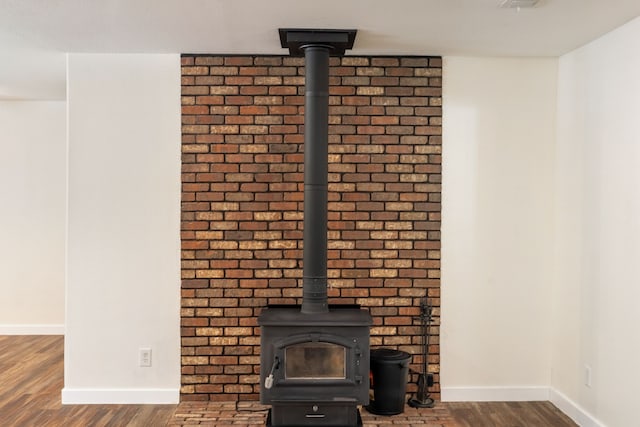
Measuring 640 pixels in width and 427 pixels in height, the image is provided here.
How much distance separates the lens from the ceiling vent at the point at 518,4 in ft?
8.84

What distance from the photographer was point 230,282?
3.85 m

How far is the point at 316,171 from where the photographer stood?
11.1ft

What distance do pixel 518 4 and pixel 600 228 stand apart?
4.73ft

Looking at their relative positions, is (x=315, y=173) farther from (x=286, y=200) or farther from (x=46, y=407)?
(x=46, y=407)

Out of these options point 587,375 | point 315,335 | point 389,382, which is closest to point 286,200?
point 315,335

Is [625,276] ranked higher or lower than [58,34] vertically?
lower

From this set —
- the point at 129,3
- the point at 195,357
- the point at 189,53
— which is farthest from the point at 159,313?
the point at 129,3

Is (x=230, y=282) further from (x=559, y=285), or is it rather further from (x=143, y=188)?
(x=559, y=285)

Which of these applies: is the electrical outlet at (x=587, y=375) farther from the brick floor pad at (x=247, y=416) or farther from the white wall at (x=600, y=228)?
the brick floor pad at (x=247, y=416)

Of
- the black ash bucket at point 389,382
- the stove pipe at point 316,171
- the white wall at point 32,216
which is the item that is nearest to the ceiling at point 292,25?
the stove pipe at point 316,171

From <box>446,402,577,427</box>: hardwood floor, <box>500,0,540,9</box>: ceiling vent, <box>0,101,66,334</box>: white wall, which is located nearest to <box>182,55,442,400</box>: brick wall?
<box>446,402,577,427</box>: hardwood floor

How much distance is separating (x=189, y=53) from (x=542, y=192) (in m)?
2.60

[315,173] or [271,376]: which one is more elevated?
[315,173]

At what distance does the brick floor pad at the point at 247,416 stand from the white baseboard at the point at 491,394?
130 millimetres
